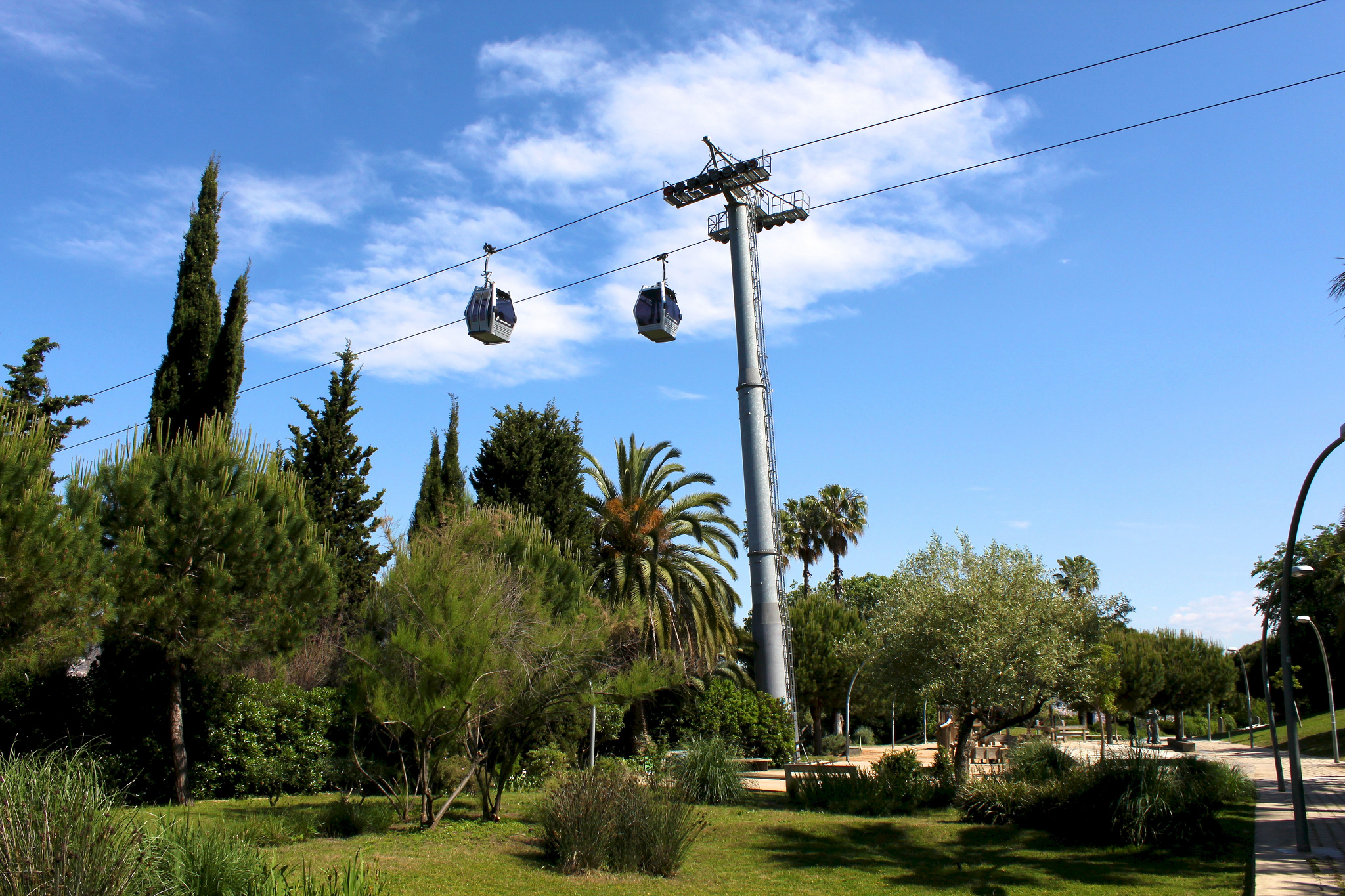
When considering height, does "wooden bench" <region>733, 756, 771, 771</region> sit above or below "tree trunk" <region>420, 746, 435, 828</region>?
below

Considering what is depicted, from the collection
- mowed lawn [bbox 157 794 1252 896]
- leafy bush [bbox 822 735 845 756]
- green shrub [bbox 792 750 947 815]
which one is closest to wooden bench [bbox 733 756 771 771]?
green shrub [bbox 792 750 947 815]

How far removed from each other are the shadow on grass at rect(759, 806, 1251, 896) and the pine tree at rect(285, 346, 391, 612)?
51.3ft

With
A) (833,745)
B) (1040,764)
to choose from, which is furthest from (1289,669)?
(833,745)

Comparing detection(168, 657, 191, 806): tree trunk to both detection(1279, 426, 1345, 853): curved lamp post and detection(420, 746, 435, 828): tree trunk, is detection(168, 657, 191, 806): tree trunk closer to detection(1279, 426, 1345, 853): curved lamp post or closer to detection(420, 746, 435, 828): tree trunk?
detection(420, 746, 435, 828): tree trunk

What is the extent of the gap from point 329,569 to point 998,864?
47.0 ft

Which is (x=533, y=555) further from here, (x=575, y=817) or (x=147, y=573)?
(x=575, y=817)

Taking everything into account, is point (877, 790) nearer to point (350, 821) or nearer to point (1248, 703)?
point (350, 821)

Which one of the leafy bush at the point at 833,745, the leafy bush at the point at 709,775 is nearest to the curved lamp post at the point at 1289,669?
the leafy bush at the point at 709,775

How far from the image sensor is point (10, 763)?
6.97 meters

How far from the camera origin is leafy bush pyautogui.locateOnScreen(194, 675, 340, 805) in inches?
740

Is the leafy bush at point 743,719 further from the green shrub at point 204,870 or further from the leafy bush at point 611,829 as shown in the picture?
the green shrub at point 204,870

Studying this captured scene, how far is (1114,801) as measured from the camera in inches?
627

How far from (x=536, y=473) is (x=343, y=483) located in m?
5.97

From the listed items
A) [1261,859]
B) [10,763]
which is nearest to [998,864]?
[1261,859]
